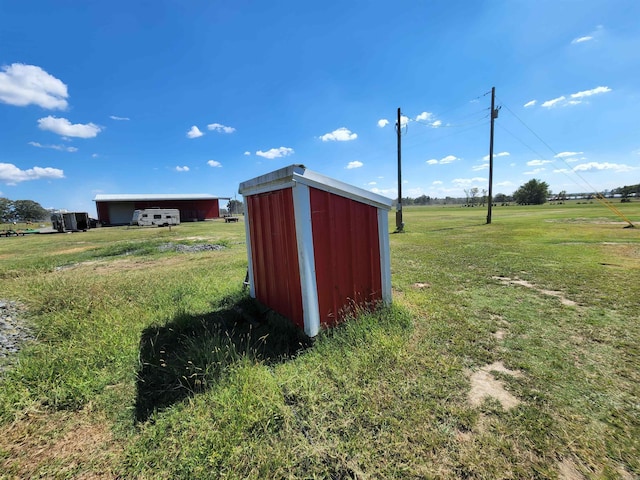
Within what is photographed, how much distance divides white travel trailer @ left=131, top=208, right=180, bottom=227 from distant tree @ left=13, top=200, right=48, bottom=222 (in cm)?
5822

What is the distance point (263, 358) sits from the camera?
3215 millimetres

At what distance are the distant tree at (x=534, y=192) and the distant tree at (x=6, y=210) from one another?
12261 cm

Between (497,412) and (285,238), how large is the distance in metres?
2.89

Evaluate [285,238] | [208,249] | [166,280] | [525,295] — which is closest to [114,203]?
[208,249]

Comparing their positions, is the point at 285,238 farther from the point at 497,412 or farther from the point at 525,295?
the point at 525,295

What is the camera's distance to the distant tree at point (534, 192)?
66.6 m

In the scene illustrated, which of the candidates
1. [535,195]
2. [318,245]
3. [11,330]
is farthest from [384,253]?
[535,195]

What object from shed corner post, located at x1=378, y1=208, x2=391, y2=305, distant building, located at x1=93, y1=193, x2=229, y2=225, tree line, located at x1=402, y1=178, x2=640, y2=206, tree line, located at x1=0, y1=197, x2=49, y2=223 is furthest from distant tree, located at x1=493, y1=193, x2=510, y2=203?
tree line, located at x1=0, y1=197, x2=49, y2=223

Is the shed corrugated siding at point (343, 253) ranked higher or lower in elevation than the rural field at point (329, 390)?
higher

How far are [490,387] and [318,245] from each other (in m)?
2.33

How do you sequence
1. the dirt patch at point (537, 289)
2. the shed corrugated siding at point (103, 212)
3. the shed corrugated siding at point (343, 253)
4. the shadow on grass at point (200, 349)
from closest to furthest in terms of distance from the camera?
the shadow on grass at point (200, 349), the shed corrugated siding at point (343, 253), the dirt patch at point (537, 289), the shed corrugated siding at point (103, 212)

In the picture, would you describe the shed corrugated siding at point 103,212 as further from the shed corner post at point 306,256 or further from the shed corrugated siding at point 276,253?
the shed corner post at point 306,256

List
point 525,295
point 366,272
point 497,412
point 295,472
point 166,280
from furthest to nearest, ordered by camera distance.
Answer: point 166,280
point 525,295
point 366,272
point 497,412
point 295,472

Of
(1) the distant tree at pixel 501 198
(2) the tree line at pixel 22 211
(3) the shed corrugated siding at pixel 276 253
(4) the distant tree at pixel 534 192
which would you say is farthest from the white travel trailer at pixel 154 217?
(1) the distant tree at pixel 501 198
